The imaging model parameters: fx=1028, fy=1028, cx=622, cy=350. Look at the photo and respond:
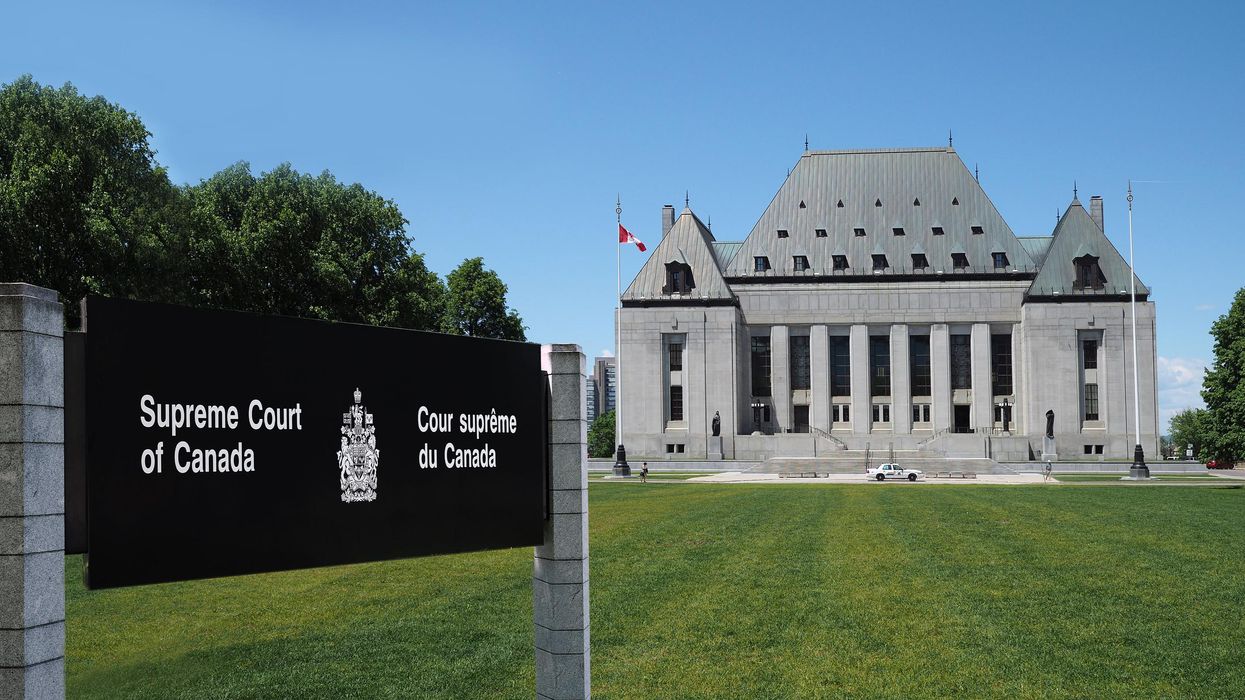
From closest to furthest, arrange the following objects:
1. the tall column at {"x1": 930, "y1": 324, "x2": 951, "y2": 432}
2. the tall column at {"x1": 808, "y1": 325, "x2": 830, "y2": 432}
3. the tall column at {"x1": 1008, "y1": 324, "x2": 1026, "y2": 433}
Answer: the tall column at {"x1": 1008, "y1": 324, "x2": 1026, "y2": 433} → the tall column at {"x1": 930, "y1": 324, "x2": 951, "y2": 432} → the tall column at {"x1": 808, "y1": 325, "x2": 830, "y2": 432}

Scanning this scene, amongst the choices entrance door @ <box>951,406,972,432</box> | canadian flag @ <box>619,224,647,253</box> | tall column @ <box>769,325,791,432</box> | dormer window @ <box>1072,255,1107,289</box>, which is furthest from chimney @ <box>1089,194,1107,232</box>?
canadian flag @ <box>619,224,647,253</box>

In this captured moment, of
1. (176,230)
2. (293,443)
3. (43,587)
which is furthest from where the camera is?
(176,230)

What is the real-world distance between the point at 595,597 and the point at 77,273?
115ft

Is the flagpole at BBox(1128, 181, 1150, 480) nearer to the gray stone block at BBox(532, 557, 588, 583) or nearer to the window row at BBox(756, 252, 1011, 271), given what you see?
the window row at BBox(756, 252, 1011, 271)

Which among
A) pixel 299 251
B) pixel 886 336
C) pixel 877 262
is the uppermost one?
pixel 877 262

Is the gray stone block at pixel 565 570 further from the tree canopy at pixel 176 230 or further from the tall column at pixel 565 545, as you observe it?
the tree canopy at pixel 176 230

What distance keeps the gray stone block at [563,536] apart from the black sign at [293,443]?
0.52 ft

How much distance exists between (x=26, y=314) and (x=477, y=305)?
7790 cm

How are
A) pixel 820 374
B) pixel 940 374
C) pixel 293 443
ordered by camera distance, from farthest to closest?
pixel 820 374 < pixel 940 374 < pixel 293 443

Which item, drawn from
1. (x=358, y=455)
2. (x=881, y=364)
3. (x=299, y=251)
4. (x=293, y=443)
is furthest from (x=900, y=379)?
(x=293, y=443)

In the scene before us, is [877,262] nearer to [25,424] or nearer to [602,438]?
[602,438]

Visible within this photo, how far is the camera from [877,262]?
3804 inches

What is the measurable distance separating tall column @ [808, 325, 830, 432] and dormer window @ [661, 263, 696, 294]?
40.5 ft

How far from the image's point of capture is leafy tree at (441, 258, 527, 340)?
269 feet
